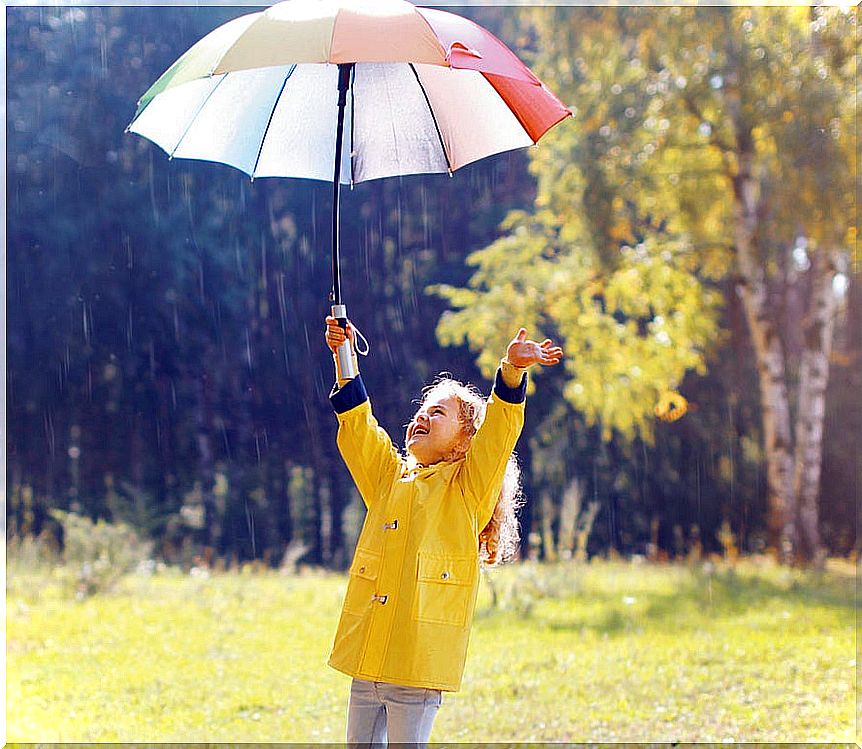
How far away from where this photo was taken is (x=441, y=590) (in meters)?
2.49

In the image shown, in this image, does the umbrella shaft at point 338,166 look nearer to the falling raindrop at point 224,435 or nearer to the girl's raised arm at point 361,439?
the girl's raised arm at point 361,439

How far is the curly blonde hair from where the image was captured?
2.69 m

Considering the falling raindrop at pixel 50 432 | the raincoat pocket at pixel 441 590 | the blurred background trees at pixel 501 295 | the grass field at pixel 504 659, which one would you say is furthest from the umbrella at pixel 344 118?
the falling raindrop at pixel 50 432

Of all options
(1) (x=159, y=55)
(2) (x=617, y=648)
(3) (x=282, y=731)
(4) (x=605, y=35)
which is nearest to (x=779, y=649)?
(2) (x=617, y=648)

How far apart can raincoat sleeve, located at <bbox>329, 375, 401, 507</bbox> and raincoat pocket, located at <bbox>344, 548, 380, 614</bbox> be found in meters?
0.15

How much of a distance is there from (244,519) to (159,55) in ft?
11.8

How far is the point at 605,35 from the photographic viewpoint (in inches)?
293

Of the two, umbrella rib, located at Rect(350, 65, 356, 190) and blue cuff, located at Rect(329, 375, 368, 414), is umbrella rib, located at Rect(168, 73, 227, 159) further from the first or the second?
blue cuff, located at Rect(329, 375, 368, 414)

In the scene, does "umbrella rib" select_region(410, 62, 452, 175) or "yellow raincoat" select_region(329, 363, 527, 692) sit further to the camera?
"umbrella rib" select_region(410, 62, 452, 175)

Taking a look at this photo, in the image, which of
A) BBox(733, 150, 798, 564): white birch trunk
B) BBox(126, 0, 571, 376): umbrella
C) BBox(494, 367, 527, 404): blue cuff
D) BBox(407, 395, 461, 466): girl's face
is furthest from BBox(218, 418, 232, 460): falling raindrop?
BBox(494, 367, 527, 404): blue cuff

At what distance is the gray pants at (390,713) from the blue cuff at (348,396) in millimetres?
632

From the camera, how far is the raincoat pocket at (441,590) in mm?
2475

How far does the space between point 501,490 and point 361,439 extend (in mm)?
378

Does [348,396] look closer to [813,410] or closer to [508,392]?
[508,392]
